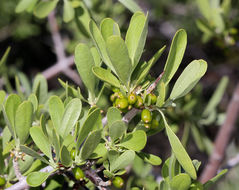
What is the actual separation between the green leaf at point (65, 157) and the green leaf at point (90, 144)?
3cm

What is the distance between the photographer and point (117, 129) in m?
0.70

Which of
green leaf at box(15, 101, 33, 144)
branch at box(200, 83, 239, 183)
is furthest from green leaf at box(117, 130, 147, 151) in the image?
branch at box(200, 83, 239, 183)

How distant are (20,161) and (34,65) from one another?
216 centimetres

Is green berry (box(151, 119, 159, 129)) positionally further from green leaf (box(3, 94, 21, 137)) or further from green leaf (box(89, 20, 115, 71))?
green leaf (box(3, 94, 21, 137))

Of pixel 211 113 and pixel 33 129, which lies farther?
pixel 211 113

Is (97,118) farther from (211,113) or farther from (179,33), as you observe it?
(211,113)

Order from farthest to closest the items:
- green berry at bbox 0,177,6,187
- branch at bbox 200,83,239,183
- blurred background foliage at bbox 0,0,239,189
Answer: branch at bbox 200,83,239,183, blurred background foliage at bbox 0,0,239,189, green berry at bbox 0,177,6,187

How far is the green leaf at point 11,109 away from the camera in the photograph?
2.42ft

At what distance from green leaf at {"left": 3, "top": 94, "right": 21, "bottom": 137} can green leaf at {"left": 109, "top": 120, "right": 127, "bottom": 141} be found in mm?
230

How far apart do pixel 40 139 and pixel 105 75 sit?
205mm

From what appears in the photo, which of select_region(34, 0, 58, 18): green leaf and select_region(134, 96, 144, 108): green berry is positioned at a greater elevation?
select_region(34, 0, 58, 18): green leaf

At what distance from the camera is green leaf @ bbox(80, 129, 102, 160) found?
0.65 m

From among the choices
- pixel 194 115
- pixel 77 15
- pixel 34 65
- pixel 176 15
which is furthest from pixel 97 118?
pixel 34 65

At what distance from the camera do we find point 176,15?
2438 mm
